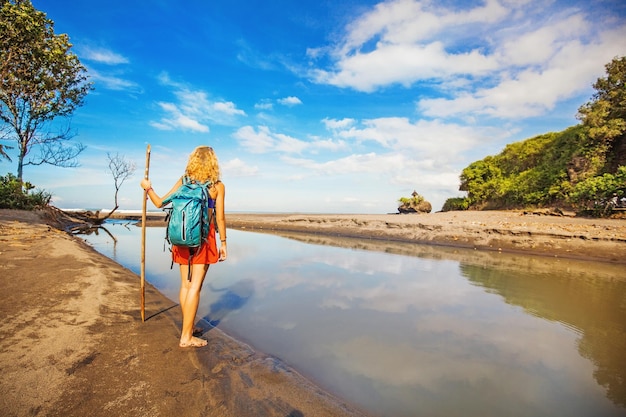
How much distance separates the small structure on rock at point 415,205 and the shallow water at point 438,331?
67.0ft

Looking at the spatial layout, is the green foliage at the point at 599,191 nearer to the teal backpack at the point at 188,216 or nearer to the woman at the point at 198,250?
the woman at the point at 198,250

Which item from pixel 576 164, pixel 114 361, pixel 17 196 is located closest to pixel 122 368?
pixel 114 361

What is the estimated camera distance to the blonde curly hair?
352cm

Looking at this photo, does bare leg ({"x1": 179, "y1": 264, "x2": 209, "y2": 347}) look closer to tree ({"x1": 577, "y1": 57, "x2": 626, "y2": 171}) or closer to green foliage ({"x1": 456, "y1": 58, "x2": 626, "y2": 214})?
green foliage ({"x1": 456, "y1": 58, "x2": 626, "y2": 214})

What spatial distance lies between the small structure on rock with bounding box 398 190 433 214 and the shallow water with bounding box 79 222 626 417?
20.4m

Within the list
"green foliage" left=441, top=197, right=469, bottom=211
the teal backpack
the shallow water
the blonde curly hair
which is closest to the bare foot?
the shallow water

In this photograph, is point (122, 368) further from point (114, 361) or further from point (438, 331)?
point (438, 331)

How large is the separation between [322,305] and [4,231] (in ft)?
37.1

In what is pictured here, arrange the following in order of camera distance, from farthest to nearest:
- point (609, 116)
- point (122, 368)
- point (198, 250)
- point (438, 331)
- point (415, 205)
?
point (415, 205)
point (609, 116)
point (438, 331)
point (198, 250)
point (122, 368)

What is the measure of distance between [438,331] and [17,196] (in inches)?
944

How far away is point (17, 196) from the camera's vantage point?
1750 centimetres

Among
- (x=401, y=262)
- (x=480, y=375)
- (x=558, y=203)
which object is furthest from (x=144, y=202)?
(x=558, y=203)

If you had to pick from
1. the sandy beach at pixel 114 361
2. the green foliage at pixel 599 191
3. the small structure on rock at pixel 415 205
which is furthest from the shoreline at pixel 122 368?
the small structure on rock at pixel 415 205

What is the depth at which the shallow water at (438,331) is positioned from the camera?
3.21 m
